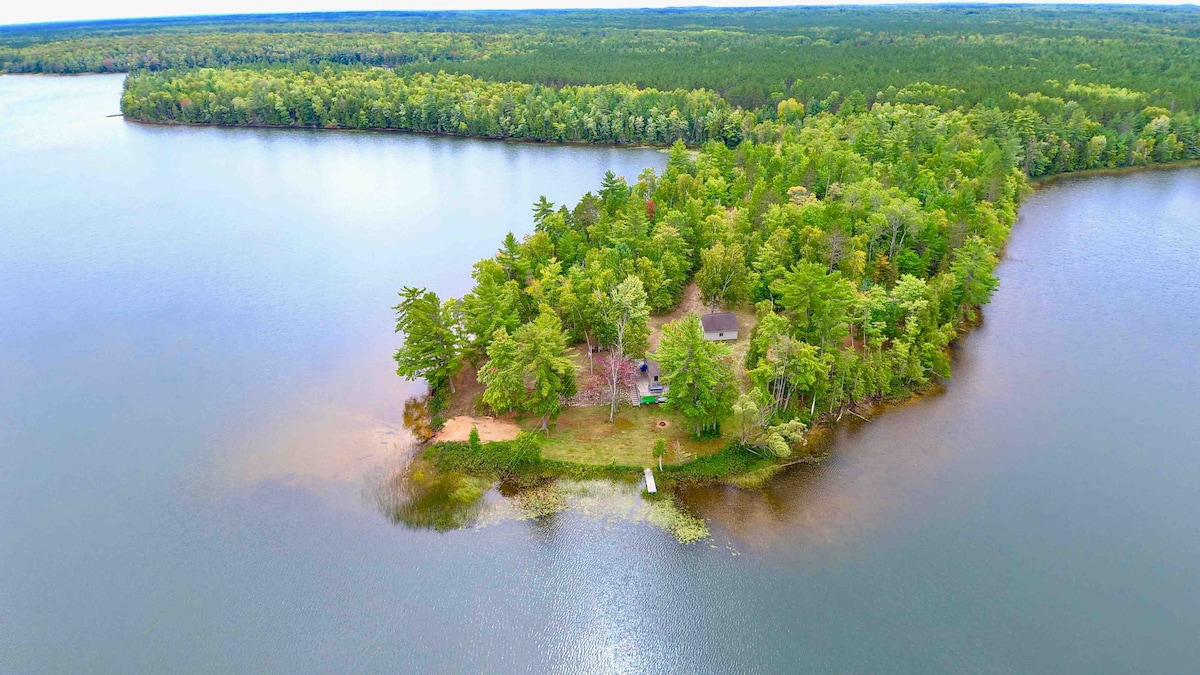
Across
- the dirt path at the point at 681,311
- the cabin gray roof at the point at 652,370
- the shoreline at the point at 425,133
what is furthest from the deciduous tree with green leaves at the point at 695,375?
the shoreline at the point at 425,133

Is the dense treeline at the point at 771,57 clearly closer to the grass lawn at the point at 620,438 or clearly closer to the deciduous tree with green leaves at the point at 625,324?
the deciduous tree with green leaves at the point at 625,324

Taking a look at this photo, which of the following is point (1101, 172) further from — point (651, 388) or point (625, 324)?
point (651, 388)

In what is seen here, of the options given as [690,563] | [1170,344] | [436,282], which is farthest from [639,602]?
[1170,344]

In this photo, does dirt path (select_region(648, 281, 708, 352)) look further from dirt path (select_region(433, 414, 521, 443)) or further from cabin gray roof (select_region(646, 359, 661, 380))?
dirt path (select_region(433, 414, 521, 443))

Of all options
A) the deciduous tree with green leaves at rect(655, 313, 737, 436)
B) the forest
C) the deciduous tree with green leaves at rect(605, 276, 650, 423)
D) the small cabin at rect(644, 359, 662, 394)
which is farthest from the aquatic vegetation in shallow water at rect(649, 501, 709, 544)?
the small cabin at rect(644, 359, 662, 394)

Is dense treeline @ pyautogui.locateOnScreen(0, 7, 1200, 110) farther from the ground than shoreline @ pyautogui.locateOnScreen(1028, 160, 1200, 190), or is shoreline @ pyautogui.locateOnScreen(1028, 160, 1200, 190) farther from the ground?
dense treeline @ pyautogui.locateOnScreen(0, 7, 1200, 110)

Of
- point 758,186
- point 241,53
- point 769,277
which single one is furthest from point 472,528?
point 241,53

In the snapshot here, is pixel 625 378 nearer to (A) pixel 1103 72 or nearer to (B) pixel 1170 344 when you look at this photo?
(B) pixel 1170 344
